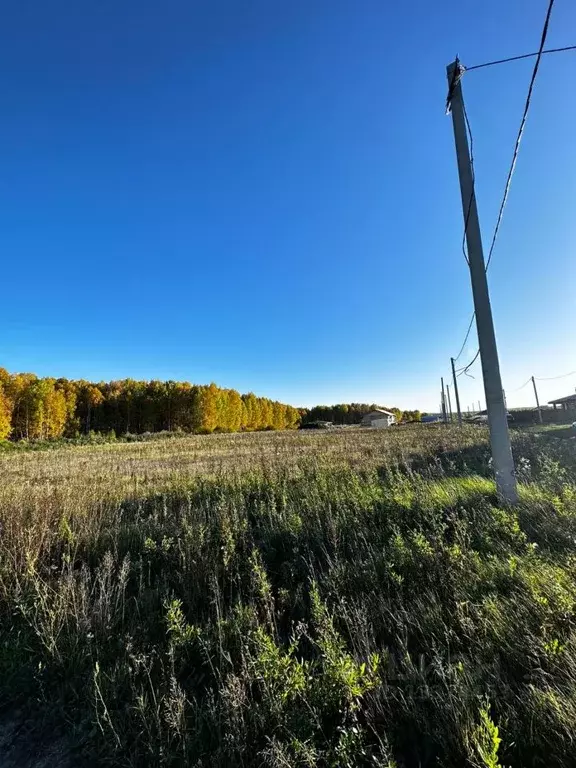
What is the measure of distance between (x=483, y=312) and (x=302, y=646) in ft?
17.7

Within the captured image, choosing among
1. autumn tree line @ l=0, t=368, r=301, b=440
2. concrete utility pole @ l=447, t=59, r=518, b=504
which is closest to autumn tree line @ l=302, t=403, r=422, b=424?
autumn tree line @ l=0, t=368, r=301, b=440

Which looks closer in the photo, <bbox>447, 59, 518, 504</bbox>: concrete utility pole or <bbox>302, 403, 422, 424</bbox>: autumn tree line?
<bbox>447, 59, 518, 504</bbox>: concrete utility pole

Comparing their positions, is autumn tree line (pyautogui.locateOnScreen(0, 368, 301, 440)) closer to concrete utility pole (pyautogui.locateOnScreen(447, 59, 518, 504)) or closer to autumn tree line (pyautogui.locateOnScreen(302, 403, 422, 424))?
autumn tree line (pyautogui.locateOnScreen(302, 403, 422, 424))

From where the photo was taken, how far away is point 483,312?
5957mm

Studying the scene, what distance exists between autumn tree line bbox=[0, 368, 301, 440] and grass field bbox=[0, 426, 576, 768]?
62809 mm

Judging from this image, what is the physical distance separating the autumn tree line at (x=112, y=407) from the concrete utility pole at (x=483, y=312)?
210 feet

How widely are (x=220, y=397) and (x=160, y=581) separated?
80.0 meters

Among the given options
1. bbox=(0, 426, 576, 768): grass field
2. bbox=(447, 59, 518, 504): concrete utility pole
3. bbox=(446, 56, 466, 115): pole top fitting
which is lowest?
bbox=(0, 426, 576, 768): grass field

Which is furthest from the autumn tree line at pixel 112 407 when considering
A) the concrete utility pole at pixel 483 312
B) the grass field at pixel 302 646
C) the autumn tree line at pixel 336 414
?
the concrete utility pole at pixel 483 312

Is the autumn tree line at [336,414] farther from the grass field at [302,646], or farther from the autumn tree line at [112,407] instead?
the grass field at [302,646]

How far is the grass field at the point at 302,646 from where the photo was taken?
77.9 inches

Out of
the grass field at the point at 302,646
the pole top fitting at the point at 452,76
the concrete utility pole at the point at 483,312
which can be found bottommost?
the grass field at the point at 302,646

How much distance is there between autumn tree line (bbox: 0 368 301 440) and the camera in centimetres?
5859

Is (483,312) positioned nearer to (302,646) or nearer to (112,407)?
(302,646)
